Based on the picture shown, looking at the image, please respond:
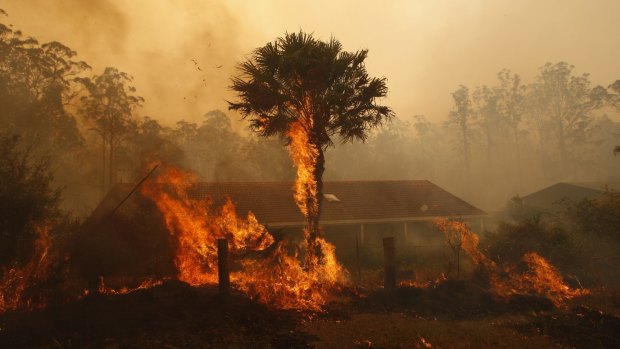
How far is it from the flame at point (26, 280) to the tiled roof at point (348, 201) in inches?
488

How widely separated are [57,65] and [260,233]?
120 feet

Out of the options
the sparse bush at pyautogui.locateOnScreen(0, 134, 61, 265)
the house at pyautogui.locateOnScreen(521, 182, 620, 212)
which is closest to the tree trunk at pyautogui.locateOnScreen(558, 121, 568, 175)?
the house at pyautogui.locateOnScreen(521, 182, 620, 212)

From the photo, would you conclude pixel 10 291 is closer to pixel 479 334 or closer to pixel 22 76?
pixel 479 334

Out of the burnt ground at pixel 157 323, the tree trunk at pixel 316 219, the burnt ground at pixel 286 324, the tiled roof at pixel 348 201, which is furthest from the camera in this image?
the tiled roof at pixel 348 201

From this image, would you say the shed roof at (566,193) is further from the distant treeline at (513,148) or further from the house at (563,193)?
the distant treeline at (513,148)

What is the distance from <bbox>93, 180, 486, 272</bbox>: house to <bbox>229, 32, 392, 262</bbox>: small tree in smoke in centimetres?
786

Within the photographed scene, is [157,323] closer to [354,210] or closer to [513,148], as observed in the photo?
[354,210]

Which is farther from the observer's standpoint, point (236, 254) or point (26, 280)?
point (236, 254)

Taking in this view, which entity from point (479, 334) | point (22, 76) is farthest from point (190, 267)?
point (22, 76)

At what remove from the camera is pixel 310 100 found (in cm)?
1684

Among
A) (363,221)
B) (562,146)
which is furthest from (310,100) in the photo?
(562,146)

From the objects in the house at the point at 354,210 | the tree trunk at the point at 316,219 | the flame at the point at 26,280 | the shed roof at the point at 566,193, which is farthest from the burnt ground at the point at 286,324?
the shed roof at the point at 566,193

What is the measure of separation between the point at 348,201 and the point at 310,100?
13.3 metres

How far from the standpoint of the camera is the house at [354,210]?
25531mm
